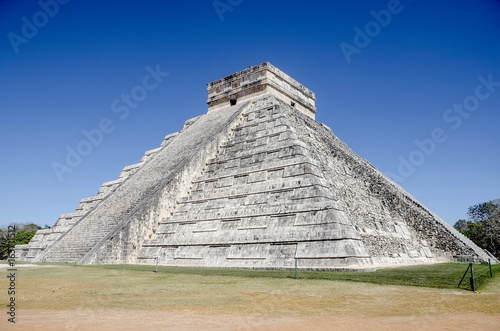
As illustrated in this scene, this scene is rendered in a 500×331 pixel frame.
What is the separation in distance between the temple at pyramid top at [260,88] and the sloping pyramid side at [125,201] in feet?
6.18

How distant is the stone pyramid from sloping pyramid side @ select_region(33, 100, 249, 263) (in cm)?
6

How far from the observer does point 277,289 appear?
642 cm

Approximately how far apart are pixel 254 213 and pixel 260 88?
380 inches

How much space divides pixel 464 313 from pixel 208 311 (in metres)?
3.07

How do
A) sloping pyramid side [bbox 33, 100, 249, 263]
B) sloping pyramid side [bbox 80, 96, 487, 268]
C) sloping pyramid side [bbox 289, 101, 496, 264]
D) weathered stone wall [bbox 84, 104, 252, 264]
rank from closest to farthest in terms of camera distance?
sloping pyramid side [bbox 80, 96, 487, 268], sloping pyramid side [bbox 289, 101, 496, 264], weathered stone wall [bbox 84, 104, 252, 264], sloping pyramid side [bbox 33, 100, 249, 263]

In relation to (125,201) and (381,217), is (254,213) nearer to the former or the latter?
(381,217)

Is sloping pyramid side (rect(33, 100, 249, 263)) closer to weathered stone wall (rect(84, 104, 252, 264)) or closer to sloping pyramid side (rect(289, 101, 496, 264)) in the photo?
weathered stone wall (rect(84, 104, 252, 264))

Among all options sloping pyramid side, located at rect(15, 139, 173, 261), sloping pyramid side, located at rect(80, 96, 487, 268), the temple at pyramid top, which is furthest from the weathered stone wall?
sloping pyramid side, located at rect(15, 139, 173, 261)

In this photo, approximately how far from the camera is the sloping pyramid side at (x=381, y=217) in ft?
39.1

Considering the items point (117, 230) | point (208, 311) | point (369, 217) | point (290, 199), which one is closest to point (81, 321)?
point (208, 311)

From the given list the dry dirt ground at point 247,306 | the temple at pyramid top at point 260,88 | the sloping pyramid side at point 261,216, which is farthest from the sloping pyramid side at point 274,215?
the temple at pyramid top at point 260,88

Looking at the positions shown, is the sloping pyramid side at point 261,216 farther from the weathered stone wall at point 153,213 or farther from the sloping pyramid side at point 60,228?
the sloping pyramid side at point 60,228

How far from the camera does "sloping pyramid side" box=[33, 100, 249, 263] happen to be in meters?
13.4

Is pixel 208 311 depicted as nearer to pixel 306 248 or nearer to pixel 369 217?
pixel 306 248
